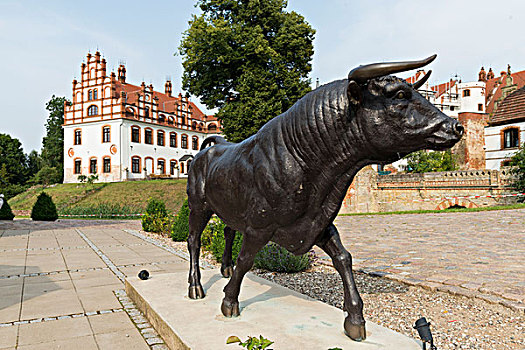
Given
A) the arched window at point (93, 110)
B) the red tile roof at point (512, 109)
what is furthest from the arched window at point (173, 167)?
the red tile roof at point (512, 109)

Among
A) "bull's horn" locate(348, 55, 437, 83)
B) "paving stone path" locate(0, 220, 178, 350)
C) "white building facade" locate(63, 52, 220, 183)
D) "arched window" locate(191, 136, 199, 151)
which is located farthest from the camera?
"arched window" locate(191, 136, 199, 151)

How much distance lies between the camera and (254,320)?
9.91ft

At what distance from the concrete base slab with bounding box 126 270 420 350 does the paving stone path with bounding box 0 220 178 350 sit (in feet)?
1.01

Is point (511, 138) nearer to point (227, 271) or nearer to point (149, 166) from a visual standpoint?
point (227, 271)

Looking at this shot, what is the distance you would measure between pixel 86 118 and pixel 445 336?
4559cm

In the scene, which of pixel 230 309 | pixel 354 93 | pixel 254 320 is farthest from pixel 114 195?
pixel 354 93

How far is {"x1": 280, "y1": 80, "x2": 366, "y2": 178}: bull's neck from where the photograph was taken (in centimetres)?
230

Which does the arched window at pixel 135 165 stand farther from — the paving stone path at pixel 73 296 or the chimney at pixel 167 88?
the paving stone path at pixel 73 296

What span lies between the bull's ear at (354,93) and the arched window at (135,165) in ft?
140

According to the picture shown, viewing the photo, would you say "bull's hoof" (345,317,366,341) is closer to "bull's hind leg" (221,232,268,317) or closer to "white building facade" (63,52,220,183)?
"bull's hind leg" (221,232,268,317)

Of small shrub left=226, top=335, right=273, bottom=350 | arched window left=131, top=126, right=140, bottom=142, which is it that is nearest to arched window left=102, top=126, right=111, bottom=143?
arched window left=131, top=126, right=140, bottom=142

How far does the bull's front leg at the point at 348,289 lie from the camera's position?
2.63m

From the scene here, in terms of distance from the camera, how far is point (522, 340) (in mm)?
3270

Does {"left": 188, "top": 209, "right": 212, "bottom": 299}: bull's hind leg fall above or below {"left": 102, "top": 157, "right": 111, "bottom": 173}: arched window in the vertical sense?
below
